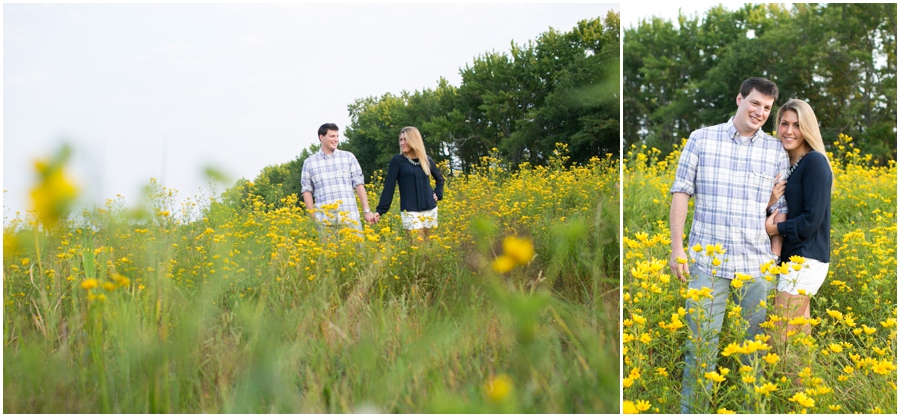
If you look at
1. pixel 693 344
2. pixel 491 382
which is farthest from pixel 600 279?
pixel 491 382

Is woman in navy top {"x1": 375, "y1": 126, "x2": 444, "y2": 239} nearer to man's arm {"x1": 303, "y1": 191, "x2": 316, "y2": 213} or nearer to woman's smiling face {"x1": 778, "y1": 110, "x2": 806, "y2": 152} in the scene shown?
man's arm {"x1": 303, "y1": 191, "x2": 316, "y2": 213}

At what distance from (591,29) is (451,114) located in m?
0.66

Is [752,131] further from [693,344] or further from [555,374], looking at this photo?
[555,374]

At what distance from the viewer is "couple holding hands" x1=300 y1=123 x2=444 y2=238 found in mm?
3000

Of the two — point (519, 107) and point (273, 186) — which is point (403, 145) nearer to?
point (273, 186)

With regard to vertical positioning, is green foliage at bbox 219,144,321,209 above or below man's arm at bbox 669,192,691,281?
above

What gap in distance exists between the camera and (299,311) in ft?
5.86

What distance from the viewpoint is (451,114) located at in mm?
2492

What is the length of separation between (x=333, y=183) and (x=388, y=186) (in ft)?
0.95

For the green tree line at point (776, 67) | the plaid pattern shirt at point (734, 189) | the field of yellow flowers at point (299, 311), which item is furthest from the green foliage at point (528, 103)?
the green tree line at point (776, 67)

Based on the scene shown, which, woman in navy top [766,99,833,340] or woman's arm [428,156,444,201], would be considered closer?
woman in navy top [766,99,833,340]

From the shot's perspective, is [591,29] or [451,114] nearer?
[591,29]

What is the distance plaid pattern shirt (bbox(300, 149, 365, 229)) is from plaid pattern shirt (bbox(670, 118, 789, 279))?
4.97 ft

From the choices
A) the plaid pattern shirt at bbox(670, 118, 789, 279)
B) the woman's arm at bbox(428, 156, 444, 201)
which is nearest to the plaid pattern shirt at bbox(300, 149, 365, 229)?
the woman's arm at bbox(428, 156, 444, 201)
